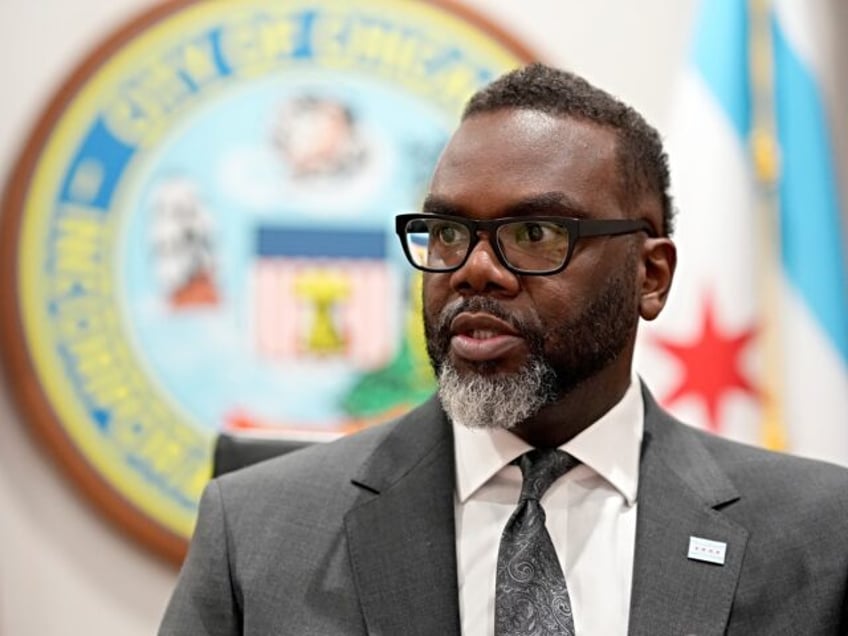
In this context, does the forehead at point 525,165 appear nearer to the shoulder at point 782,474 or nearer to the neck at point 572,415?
the neck at point 572,415

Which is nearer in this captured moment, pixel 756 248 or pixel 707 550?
pixel 707 550

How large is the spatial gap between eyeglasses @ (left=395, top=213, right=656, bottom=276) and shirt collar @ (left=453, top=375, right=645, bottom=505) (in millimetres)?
232

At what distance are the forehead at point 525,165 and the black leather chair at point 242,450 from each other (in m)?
0.55

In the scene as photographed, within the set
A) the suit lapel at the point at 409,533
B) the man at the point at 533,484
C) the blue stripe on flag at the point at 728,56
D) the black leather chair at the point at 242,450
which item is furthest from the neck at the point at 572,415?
the blue stripe on flag at the point at 728,56

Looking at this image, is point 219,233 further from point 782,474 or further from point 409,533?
point 782,474

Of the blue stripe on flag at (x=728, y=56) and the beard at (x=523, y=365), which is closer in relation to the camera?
the beard at (x=523, y=365)

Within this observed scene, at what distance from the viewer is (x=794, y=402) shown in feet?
8.37

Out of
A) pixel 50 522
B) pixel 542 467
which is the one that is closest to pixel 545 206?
pixel 542 467

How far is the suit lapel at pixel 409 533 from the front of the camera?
57.1 inches

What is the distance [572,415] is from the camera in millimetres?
1555

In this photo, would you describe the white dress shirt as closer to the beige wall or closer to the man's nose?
the man's nose

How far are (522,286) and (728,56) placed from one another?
1430 millimetres

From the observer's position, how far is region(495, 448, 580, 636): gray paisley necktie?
1.43m

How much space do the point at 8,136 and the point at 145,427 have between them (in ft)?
2.16
